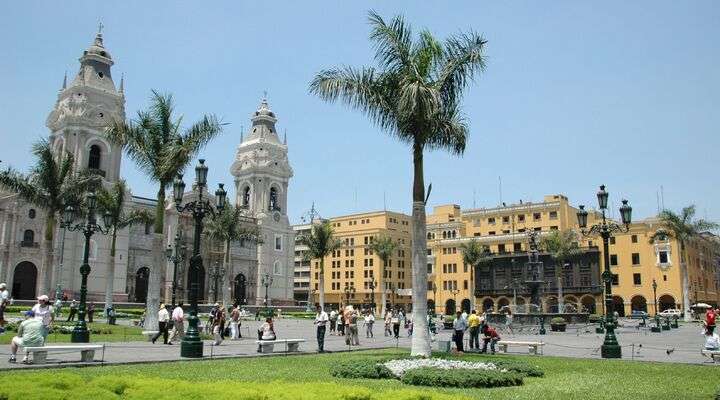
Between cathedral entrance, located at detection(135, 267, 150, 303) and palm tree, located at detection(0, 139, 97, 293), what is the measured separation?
28427mm

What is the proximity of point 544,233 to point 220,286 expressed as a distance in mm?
42927

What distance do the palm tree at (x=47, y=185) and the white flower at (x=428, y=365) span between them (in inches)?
→ 1089

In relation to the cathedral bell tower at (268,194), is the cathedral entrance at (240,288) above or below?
below

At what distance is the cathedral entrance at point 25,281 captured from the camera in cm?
5622

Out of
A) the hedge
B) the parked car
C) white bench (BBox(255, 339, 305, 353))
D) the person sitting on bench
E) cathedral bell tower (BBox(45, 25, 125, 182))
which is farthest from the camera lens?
cathedral bell tower (BBox(45, 25, 125, 182))

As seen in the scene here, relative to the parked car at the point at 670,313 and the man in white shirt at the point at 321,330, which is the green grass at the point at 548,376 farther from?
the parked car at the point at 670,313

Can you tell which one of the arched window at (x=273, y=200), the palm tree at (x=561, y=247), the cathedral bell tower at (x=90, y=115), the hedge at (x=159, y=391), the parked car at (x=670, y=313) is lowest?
the parked car at (x=670, y=313)

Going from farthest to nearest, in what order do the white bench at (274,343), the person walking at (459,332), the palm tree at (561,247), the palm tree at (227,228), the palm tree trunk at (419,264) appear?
1. the palm tree at (561,247)
2. the palm tree at (227,228)
3. the person walking at (459,332)
4. the white bench at (274,343)
5. the palm tree trunk at (419,264)

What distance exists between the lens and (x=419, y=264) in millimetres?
16781

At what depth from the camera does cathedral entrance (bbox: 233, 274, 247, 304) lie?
77.8 m

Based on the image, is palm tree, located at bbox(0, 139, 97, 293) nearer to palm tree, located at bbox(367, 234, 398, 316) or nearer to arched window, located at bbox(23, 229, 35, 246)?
arched window, located at bbox(23, 229, 35, 246)

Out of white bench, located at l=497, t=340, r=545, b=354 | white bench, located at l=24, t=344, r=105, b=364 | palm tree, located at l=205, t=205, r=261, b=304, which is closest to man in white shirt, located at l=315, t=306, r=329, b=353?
white bench, located at l=497, t=340, r=545, b=354

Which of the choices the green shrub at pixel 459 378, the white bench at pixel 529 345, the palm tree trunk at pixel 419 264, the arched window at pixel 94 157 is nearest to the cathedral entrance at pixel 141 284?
the arched window at pixel 94 157

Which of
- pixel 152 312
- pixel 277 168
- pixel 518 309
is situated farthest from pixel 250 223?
pixel 152 312
